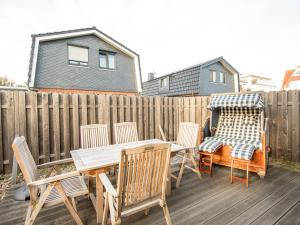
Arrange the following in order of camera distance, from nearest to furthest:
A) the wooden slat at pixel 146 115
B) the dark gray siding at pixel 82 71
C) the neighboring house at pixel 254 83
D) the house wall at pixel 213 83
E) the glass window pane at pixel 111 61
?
the wooden slat at pixel 146 115 < the dark gray siding at pixel 82 71 < the glass window pane at pixel 111 61 < the house wall at pixel 213 83 < the neighboring house at pixel 254 83

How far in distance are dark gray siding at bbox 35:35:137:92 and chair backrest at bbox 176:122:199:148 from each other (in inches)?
282

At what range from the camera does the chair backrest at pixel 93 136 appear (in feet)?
9.46

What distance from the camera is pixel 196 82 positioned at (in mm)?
12328

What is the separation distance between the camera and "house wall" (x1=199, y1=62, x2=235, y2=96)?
1240 centimetres

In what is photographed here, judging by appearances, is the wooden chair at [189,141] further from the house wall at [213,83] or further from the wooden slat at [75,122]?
the house wall at [213,83]

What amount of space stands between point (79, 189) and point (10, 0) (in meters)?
8.08

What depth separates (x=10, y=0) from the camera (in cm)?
616

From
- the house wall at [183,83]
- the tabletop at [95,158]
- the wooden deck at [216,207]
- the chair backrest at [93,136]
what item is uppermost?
the house wall at [183,83]

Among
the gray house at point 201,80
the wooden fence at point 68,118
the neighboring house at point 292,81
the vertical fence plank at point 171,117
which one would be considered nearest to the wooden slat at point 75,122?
the wooden fence at point 68,118

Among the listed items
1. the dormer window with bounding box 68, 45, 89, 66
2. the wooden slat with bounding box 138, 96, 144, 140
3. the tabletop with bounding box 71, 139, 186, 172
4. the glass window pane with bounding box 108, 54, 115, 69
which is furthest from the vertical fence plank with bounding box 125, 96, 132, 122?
the glass window pane with bounding box 108, 54, 115, 69

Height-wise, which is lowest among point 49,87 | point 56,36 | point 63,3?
point 49,87

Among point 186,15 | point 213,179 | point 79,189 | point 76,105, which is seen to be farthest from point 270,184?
point 186,15

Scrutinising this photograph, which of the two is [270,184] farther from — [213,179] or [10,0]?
[10,0]

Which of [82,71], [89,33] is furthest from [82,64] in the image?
[89,33]
